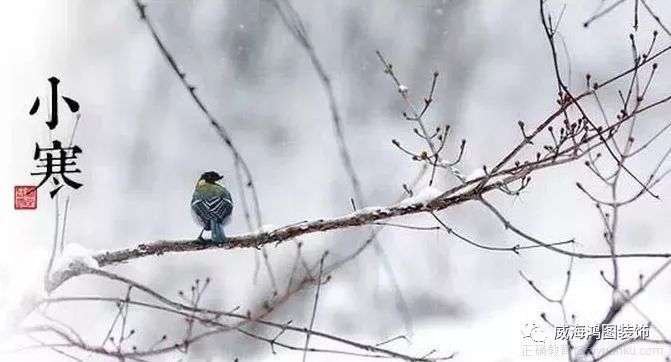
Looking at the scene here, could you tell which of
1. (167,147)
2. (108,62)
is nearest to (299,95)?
(167,147)

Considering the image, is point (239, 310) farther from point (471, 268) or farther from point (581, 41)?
point (581, 41)

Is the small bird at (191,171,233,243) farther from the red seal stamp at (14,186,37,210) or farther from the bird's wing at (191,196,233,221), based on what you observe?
the red seal stamp at (14,186,37,210)

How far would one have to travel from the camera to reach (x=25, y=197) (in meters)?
1.50

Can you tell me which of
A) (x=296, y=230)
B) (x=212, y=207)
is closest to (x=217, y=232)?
(x=212, y=207)

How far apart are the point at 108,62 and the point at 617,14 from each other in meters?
0.99

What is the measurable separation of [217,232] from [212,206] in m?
0.05

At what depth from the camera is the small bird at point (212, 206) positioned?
1488mm

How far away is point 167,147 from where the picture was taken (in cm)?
151

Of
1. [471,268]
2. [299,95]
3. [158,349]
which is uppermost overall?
[299,95]

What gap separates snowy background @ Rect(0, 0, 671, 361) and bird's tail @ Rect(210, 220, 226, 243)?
0.07 ft

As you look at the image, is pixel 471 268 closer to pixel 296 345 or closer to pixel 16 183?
pixel 296 345

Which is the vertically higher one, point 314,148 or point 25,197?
point 314,148

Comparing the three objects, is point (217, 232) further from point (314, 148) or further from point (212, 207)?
point (314, 148)

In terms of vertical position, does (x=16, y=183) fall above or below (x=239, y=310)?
above
